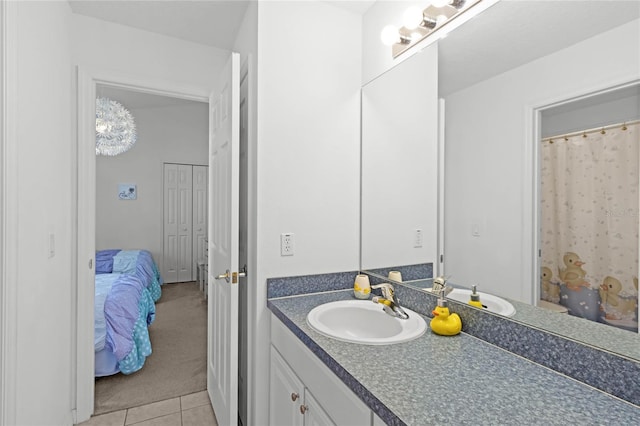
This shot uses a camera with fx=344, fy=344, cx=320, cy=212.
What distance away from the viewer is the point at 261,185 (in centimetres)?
165

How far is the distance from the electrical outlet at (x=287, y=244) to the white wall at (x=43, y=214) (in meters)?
0.99

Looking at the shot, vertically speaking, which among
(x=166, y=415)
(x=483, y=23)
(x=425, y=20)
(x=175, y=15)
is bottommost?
(x=166, y=415)

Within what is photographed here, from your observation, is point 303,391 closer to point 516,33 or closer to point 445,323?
point 445,323

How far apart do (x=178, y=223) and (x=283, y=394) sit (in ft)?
16.4

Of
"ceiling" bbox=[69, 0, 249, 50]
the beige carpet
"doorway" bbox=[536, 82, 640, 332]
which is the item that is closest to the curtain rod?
"doorway" bbox=[536, 82, 640, 332]

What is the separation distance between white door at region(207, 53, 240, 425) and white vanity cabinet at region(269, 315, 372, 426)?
0.70 feet

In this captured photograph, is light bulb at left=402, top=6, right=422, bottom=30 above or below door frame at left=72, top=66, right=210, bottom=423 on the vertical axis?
above

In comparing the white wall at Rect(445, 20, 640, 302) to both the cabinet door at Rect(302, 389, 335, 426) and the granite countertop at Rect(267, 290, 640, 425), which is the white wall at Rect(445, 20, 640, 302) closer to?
the granite countertop at Rect(267, 290, 640, 425)

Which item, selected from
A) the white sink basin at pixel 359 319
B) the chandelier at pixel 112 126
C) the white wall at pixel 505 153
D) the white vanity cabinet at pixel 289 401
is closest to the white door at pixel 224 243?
the white vanity cabinet at pixel 289 401

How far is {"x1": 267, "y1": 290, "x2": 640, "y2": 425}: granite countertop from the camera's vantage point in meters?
0.76

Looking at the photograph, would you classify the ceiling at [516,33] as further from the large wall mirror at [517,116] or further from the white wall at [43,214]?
the white wall at [43,214]

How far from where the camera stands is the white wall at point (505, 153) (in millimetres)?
937

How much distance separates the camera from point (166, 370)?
8.77 feet

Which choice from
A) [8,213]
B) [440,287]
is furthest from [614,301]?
[8,213]
